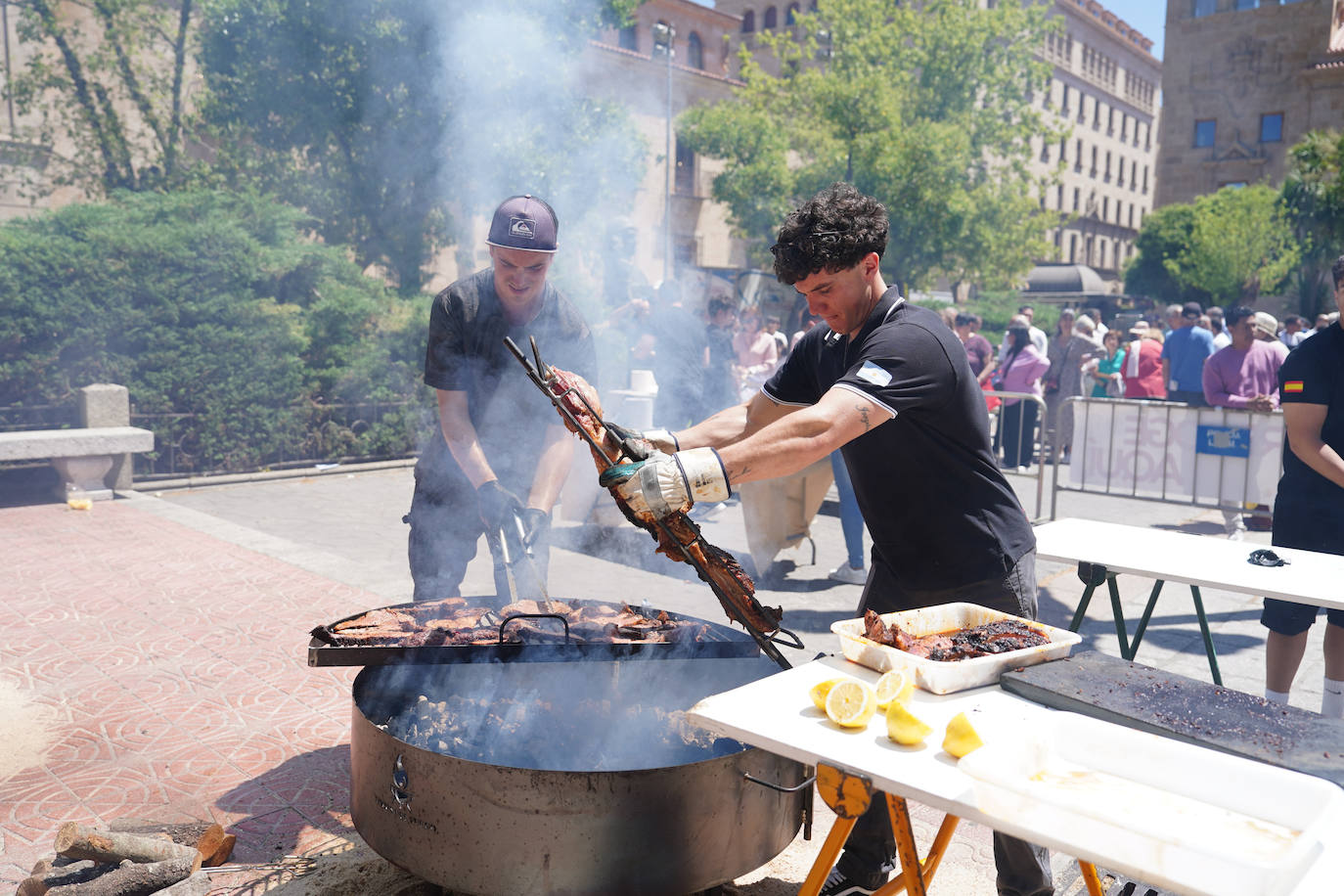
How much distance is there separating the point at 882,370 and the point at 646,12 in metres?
45.7

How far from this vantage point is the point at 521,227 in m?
3.60

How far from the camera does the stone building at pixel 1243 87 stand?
44.7m

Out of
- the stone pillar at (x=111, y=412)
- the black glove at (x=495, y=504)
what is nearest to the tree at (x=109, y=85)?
the stone pillar at (x=111, y=412)

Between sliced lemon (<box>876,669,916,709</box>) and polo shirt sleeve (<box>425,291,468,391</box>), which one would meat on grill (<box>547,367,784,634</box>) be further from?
polo shirt sleeve (<box>425,291,468,391</box>)

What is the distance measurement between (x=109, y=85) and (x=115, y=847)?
18279 mm

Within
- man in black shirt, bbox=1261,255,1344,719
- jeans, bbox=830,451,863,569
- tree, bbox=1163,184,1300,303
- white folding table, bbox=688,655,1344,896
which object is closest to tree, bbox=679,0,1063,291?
tree, bbox=1163,184,1300,303

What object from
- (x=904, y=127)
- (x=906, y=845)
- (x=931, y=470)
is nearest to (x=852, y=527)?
(x=931, y=470)

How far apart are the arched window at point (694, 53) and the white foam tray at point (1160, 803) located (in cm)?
4733

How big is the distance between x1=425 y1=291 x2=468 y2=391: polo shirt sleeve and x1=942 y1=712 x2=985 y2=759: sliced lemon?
8.47 feet

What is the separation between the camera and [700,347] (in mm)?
9414

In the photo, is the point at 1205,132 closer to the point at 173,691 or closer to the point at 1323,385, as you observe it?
the point at 1323,385

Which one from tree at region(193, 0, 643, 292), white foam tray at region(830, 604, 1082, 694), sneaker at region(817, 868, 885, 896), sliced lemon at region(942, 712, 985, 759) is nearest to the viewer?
sliced lemon at region(942, 712, 985, 759)

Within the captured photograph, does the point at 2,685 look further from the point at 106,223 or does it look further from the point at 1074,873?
the point at 106,223

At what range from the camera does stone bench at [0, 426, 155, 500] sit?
8.77 meters
